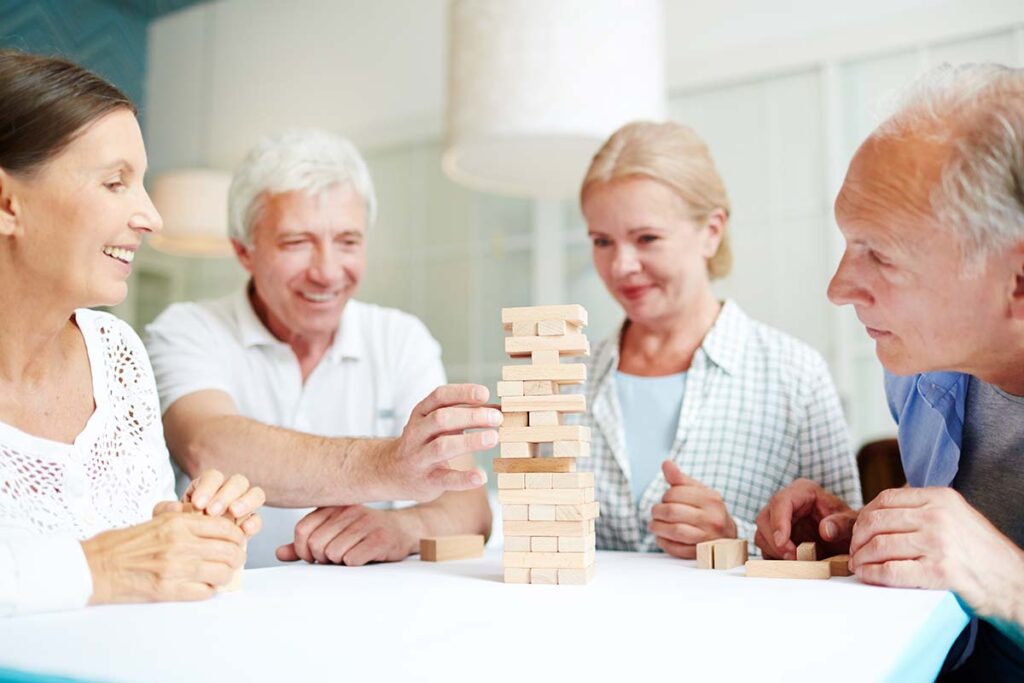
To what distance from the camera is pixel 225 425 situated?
1.84 meters

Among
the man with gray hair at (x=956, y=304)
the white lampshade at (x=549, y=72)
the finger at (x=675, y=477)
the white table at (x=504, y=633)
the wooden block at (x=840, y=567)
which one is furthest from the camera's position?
the white lampshade at (x=549, y=72)

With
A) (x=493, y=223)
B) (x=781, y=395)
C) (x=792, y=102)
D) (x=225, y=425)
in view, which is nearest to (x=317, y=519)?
(x=225, y=425)

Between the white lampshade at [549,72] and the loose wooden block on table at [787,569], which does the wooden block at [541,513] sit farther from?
the white lampshade at [549,72]

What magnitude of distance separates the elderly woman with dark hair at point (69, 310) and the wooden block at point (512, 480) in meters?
0.35

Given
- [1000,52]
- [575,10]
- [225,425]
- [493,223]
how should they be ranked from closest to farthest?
[225,425] < [575,10] < [1000,52] < [493,223]

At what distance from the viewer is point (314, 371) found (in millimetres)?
2350

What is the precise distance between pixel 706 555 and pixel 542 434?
1.34 feet

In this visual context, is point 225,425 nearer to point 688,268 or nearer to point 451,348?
point 688,268

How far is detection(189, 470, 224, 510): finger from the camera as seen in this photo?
1.29m

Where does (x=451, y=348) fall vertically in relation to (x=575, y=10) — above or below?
below

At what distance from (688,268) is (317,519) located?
107 centimetres

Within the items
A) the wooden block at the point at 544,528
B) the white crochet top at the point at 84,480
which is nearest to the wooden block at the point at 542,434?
the wooden block at the point at 544,528

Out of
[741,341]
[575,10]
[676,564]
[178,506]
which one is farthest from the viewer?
[575,10]

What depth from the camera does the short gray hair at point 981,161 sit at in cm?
127
